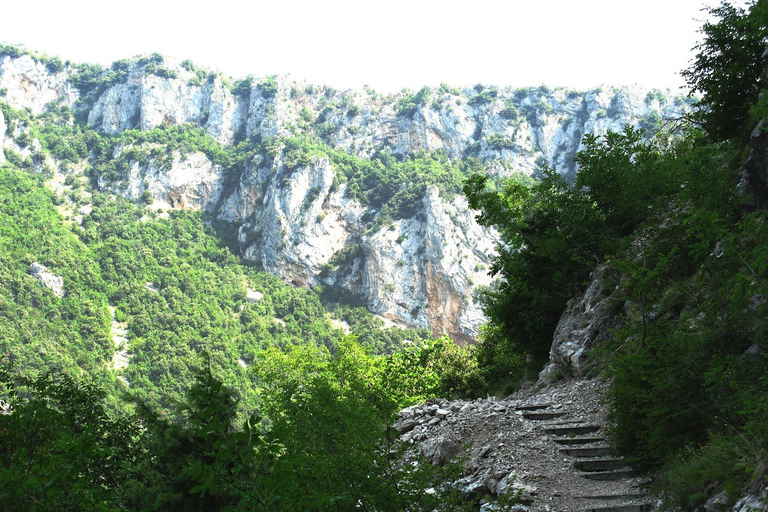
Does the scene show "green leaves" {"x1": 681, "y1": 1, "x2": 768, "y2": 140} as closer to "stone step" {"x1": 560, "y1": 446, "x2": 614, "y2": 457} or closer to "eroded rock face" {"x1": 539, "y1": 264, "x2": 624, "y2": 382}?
"eroded rock face" {"x1": 539, "y1": 264, "x2": 624, "y2": 382}

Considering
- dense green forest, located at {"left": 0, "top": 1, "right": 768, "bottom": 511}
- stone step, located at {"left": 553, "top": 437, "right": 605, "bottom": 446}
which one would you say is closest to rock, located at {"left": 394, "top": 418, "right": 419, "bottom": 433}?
dense green forest, located at {"left": 0, "top": 1, "right": 768, "bottom": 511}

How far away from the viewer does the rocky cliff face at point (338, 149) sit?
304ft

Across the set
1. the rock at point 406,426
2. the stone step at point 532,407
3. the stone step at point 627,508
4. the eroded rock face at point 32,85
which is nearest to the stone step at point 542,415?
the stone step at point 532,407

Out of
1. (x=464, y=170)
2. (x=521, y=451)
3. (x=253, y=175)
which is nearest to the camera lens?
(x=521, y=451)

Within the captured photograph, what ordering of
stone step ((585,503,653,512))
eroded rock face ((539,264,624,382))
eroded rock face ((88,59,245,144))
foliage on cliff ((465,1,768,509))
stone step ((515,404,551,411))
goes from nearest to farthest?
foliage on cliff ((465,1,768,509)) → stone step ((585,503,653,512)) → stone step ((515,404,551,411)) → eroded rock face ((539,264,624,382)) → eroded rock face ((88,59,245,144))

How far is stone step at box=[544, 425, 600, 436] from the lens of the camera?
820cm

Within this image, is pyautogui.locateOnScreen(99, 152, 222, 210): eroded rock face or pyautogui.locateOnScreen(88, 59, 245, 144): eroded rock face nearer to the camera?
pyautogui.locateOnScreen(99, 152, 222, 210): eroded rock face

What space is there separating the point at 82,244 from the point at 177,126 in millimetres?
38234

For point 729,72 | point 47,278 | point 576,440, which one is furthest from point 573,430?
point 47,278

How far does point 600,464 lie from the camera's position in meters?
6.93

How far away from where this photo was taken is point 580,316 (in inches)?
469

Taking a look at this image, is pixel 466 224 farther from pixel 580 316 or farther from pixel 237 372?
pixel 580 316

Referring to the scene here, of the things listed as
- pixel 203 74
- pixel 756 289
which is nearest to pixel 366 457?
pixel 756 289

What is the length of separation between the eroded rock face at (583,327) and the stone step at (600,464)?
376cm
